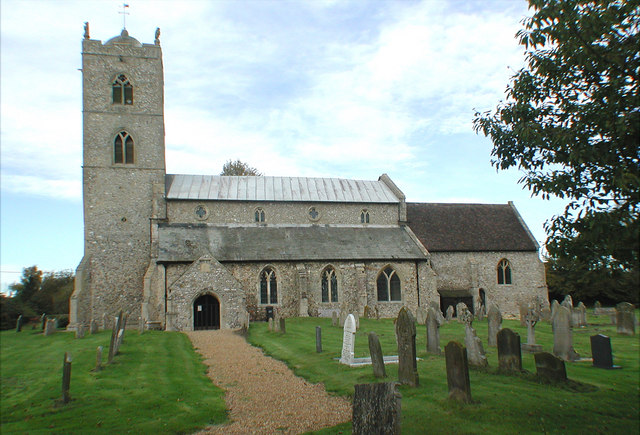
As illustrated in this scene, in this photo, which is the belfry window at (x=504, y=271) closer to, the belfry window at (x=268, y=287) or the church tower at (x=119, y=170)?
the belfry window at (x=268, y=287)

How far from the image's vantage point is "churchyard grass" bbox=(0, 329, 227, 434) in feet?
28.3

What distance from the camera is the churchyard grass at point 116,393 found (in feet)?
28.3

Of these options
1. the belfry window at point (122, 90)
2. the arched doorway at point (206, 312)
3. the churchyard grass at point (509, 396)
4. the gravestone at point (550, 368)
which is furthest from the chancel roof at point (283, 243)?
the gravestone at point (550, 368)

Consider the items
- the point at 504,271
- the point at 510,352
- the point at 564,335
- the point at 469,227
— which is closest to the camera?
the point at 510,352

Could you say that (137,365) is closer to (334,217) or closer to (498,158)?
(498,158)

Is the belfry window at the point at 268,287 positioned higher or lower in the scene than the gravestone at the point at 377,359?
higher

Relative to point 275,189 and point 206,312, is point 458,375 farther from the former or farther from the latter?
point 275,189

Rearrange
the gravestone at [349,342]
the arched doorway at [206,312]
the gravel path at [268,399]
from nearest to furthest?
the gravel path at [268,399] < the gravestone at [349,342] < the arched doorway at [206,312]

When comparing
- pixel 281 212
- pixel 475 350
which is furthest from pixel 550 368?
pixel 281 212

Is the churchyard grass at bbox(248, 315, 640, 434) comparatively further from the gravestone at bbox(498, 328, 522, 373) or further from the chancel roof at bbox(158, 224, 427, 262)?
the chancel roof at bbox(158, 224, 427, 262)

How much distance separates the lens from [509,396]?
8.83 metres

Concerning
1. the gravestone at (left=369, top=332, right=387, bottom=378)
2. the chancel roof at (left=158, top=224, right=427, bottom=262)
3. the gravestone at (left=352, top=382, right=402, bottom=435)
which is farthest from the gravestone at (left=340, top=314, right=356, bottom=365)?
the chancel roof at (left=158, top=224, right=427, bottom=262)

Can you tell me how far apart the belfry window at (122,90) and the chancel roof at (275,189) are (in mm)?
5225

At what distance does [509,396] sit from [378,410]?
4803 millimetres
